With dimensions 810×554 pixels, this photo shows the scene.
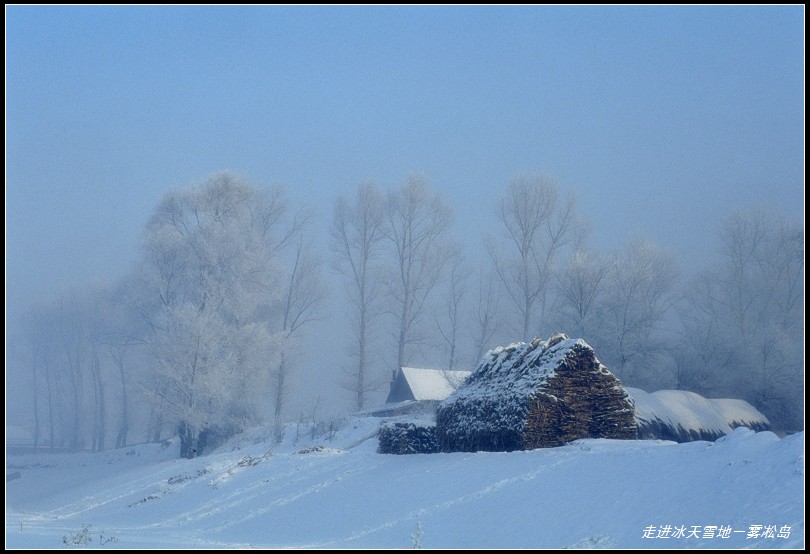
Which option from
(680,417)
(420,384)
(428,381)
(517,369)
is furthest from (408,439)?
(428,381)

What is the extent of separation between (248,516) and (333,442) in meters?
13.2

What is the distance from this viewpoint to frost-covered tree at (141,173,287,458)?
1303 inches

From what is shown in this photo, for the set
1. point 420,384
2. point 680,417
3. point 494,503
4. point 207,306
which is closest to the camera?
point 494,503

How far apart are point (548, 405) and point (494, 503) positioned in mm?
4137

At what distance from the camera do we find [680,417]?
82.0 ft

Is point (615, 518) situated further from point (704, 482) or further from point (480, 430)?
point (480, 430)

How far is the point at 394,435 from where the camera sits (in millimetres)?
18406

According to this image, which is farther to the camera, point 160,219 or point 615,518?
point 160,219

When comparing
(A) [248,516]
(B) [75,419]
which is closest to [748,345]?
(A) [248,516]

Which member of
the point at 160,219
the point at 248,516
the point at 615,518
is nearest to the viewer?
the point at 615,518

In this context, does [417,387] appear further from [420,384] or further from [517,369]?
[517,369]

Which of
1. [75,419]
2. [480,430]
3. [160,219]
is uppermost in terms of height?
[160,219]

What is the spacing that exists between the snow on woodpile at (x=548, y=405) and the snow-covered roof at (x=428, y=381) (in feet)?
80.9

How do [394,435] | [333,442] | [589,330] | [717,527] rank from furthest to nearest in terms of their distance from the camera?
[589,330] < [333,442] < [394,435] < [717,527]
